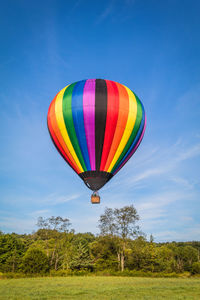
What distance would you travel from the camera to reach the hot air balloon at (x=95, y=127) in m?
18.1

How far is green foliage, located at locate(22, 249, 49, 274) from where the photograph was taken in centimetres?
3662

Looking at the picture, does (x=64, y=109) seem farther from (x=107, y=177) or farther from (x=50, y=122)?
(x=107, y=177)

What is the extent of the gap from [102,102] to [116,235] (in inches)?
1267

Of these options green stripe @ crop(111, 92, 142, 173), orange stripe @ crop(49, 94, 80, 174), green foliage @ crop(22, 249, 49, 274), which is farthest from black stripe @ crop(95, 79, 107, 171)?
green foliage @ crop(22, 249, 49, 274)

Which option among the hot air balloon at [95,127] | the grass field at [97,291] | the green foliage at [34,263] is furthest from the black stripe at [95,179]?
the green foliage at [34,263]

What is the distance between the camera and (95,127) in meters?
18.0

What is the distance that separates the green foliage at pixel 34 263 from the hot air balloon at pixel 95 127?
24045mm

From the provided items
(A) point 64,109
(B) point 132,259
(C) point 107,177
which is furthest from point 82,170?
(B) point 132,259

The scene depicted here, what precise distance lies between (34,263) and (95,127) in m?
27.6

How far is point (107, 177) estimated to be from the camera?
18609 millimetres

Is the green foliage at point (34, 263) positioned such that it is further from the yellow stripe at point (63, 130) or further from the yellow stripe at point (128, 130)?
the yellow stripe at point (128, 130)

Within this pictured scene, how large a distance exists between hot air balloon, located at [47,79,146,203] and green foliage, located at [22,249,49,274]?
24045 mm

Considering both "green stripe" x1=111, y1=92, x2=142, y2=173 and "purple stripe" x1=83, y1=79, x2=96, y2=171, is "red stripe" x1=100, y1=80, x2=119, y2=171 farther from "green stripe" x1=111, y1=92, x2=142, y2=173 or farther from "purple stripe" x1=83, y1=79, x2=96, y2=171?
"green stripe" x1=111, y1=92, x2=142, y2=173

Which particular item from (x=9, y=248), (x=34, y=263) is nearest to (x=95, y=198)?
(x=34, y=263)
